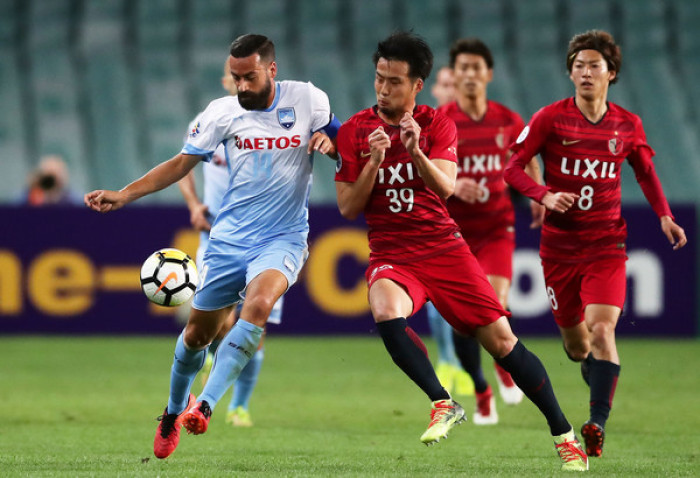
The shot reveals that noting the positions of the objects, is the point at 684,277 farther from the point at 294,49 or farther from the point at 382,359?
the point at 294,49

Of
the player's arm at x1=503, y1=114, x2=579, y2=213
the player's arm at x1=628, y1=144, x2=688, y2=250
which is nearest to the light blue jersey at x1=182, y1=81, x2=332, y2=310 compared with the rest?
the player's arm at x1=503, y1=114, x2=579, y2=213

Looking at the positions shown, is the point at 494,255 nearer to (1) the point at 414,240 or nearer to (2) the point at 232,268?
(1) the point at 414,240

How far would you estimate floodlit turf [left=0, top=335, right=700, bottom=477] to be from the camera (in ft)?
21.1

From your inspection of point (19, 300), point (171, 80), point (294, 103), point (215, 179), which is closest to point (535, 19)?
point (171, 80)

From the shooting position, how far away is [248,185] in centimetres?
675

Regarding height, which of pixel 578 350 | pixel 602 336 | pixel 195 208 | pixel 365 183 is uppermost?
pixel 365 183

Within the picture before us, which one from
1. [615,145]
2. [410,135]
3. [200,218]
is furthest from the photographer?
[200,218]

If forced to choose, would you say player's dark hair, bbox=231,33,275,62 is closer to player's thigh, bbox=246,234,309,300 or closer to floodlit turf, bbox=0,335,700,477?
player's thigh, bbox=246,234,309,300

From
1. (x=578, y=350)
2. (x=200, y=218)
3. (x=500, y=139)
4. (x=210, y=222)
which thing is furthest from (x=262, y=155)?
(x=500, y=139)

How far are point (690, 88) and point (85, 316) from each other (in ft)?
36.1

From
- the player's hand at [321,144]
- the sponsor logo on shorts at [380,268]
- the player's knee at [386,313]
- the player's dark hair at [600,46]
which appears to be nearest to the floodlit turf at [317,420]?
the player's knee at [386,313]

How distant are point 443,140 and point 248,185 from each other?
1118 millimetres

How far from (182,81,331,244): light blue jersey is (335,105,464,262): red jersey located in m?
0.35

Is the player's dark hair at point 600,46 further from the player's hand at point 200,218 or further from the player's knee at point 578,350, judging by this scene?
the player's hand at point 200,218
